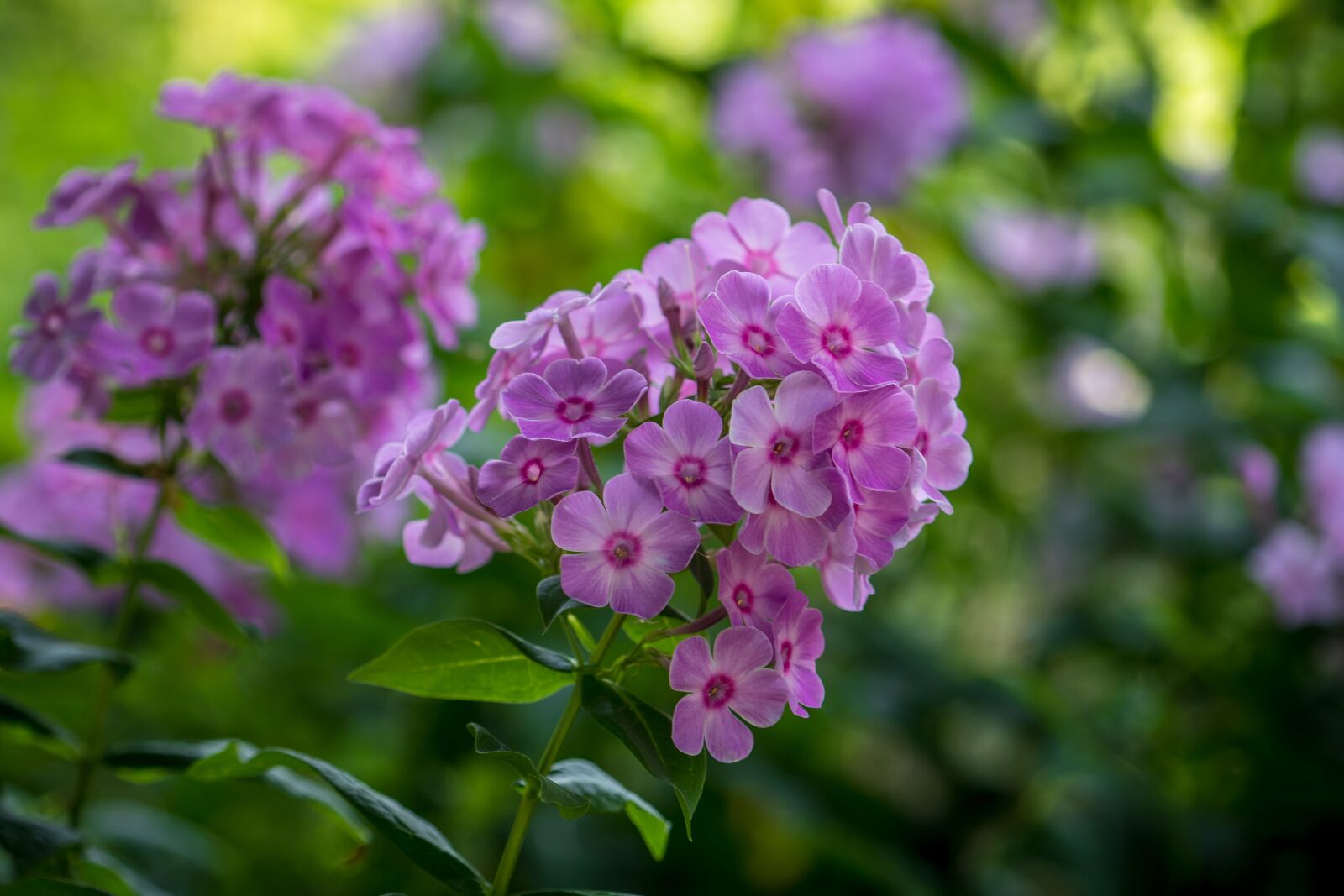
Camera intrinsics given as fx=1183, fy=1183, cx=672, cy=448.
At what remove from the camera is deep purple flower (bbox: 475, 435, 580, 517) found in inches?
18.5

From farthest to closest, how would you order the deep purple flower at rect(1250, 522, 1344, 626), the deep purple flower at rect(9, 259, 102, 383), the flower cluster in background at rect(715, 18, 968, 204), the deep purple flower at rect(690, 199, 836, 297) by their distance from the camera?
the flower cluster in background at rect(715, 18, 968, 204) < the deep purple flower at rect(1250, 522, 1344, 626) < the deep purple flower at rect(9, 259, 102, 383) < the deep purple flower at rect(690, 199, 836, 297)

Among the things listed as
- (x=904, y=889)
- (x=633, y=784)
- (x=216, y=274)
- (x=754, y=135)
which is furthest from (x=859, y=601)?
(x=754, y=135)

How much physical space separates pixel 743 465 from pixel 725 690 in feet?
0.30

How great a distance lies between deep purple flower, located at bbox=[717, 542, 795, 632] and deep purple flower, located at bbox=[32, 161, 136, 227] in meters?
0.46

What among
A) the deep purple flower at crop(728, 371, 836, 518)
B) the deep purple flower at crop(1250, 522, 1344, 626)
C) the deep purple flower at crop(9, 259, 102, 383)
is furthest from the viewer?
the deep purple flower at crop(1250, 522, 1344, 626)

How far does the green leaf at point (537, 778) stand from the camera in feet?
1.52

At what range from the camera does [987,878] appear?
139 centimetres

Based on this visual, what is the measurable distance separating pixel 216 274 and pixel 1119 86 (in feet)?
4.19

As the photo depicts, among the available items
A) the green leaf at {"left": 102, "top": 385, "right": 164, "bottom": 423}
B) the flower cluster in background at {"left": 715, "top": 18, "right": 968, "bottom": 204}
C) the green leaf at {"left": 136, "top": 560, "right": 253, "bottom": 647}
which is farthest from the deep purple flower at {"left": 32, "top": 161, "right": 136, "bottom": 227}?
the flower cluster in background at {"left": 715, "top": 18, "right": 968, "bottom": 204}

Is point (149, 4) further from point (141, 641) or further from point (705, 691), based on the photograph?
point (705, 691)

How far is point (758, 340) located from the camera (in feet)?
1.58

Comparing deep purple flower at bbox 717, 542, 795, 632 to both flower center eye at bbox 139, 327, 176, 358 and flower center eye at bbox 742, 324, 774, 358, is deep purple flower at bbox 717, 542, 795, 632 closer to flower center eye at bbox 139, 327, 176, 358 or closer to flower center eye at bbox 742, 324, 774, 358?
flower center eye at bbox 742, 324, 774, 358

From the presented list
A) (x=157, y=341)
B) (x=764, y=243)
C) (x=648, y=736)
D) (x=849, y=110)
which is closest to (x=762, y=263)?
(x=764, y=243)

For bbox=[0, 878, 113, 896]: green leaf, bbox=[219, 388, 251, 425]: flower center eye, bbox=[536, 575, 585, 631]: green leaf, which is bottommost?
bbox=[0, 878, 113, 896]: green leaf
